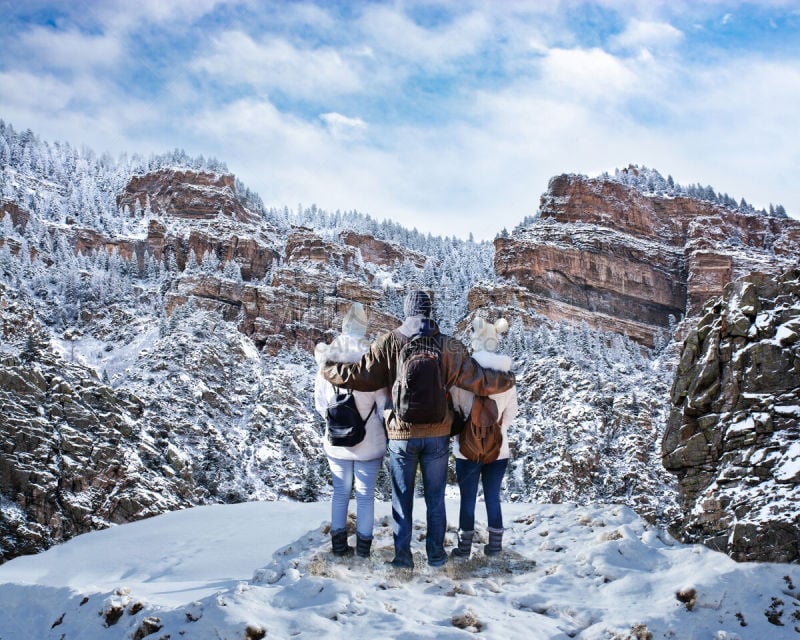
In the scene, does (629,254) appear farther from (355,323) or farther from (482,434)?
(355,323)

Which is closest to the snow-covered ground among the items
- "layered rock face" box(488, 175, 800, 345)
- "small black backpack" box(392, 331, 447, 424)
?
"small black backpack" box(392, 331, 447, 424)

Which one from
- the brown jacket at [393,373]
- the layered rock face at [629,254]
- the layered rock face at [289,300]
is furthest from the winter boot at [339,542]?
the layered rock face at [629,254]

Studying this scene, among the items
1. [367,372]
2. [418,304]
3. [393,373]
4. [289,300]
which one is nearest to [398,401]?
[393,373]

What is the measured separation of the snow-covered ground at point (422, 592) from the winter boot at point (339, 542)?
0.31 ft

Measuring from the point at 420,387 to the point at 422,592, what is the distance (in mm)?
1870

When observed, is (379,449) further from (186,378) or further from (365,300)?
(365,300)

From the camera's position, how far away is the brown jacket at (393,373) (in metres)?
6.17

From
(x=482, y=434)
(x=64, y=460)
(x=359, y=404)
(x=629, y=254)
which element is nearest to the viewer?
(x=359, y=404)

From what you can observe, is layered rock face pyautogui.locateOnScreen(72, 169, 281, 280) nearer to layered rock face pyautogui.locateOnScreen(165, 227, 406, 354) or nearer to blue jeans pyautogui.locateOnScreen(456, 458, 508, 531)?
layered rock face pyautogui.locateOnScreen(165, 227, 406, 354)

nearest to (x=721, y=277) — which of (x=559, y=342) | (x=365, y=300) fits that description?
(x=559, y=342)

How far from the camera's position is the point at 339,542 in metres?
6.64

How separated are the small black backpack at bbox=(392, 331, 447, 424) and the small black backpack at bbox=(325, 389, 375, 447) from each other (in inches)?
19.4

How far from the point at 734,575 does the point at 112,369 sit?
7714 centimetres

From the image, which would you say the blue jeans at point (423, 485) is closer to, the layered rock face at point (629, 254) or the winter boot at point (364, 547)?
the winter boot at point (364, 547)
